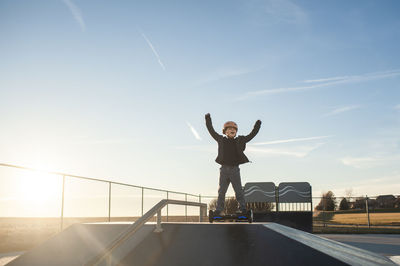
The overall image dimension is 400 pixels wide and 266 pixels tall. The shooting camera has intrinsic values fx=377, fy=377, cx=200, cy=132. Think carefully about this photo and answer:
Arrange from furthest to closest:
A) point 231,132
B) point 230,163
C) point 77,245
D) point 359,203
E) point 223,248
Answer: point 359,203, point 231,132, point 230,163, point 77,245, point 223,248

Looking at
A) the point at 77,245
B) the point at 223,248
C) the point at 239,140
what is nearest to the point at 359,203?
the point at 239,140

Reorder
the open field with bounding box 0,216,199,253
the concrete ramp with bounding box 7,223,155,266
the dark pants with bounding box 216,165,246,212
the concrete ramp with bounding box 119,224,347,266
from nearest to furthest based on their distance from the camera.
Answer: the concrete ramp with bounding box 119,224,347,266 → the concrete ramp with bounding box 7,223,155,266 → the dark pants with bounding box 216,165,246,212 → the open field with bounding box 0,216,199,253

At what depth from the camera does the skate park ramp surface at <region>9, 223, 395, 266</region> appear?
4.88 metres

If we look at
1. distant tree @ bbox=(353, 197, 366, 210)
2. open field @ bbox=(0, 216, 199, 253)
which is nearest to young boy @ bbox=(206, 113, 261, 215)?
open field @ bbox=(0, 216, 199, 253)

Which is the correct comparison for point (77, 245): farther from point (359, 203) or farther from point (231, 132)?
point (359, 203)

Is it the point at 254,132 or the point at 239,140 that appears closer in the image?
the point at 239,140

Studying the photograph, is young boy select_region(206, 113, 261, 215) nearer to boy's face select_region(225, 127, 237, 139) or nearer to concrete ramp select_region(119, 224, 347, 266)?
boy's face select_region(225, 127, 237, 139)

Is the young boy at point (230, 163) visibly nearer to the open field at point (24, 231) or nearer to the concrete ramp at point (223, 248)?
the concrete ramp at point (223, 248)

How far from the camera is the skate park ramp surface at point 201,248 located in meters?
4.88

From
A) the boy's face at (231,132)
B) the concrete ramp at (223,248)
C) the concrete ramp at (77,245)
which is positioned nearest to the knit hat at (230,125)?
the boy's face at (231,132)

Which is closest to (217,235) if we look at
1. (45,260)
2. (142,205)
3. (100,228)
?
(100,228)

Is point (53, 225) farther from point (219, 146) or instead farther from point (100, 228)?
point (219, 146)

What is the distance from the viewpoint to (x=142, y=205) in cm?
1688

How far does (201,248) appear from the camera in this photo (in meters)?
5.34
